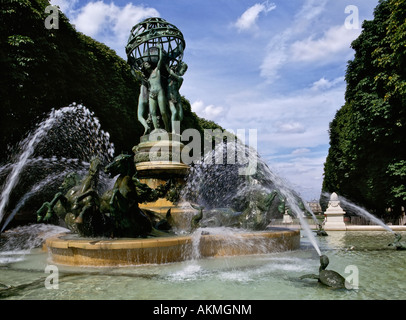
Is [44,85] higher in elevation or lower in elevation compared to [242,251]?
higher

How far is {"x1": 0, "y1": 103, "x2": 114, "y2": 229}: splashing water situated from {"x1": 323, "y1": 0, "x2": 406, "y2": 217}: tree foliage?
14689 mm

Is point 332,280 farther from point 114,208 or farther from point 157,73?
point 157,73

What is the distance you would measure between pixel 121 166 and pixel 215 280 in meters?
3.23

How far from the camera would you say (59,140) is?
19750mm

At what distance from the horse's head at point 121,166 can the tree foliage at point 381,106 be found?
14.2 m

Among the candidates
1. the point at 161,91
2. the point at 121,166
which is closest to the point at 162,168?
the point at 161,91

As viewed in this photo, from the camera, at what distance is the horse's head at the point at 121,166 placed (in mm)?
7461

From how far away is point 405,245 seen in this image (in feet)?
30.9

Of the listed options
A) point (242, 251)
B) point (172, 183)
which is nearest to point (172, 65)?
point (172, 183)

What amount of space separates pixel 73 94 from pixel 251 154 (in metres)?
14.0

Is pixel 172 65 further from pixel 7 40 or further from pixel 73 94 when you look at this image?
pixel 73 94

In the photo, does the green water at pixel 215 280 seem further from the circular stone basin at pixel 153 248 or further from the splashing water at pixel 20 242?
the splashing water at pixel 20 242

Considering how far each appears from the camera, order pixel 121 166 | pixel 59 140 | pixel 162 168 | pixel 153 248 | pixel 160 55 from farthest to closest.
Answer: pixel 59 140
pixel 160 55
pixel 162 168
pixel 121 166
pixel 153 248
